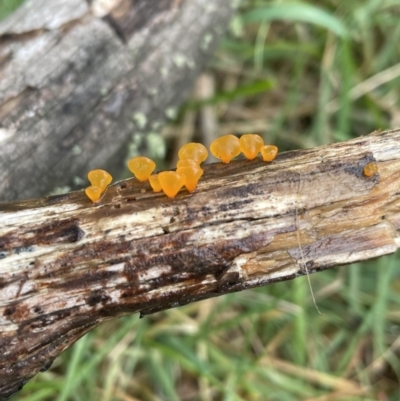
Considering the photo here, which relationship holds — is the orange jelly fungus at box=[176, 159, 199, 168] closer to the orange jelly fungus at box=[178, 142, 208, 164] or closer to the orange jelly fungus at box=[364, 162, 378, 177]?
the orange jelly fungus at box=[178, 142, 208, 164]

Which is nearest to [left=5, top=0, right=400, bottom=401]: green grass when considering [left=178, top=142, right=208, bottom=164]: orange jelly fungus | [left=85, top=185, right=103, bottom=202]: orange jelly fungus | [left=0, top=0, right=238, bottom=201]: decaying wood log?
[left=0, top=0, right=238, bottom=201]: decaying wood log

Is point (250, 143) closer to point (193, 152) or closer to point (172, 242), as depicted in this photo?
point (193, 152)

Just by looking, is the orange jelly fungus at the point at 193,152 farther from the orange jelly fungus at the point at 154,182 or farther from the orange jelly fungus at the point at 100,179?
the orange jelly fungus at the point at 100,179

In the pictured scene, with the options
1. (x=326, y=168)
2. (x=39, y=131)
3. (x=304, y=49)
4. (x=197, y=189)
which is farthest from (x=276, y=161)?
(x=304, y=49)

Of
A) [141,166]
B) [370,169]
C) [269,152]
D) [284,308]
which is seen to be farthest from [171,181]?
[284,308]

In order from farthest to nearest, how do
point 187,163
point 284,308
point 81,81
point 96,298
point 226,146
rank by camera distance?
1. point 284,308
2. point 81,81
3. point 226,146
4. point 187,163
5. point 96,298

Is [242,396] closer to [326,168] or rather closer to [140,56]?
[326,168]

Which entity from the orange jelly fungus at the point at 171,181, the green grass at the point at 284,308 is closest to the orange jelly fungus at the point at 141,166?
the orange jelly fungus at the point at 171,181
